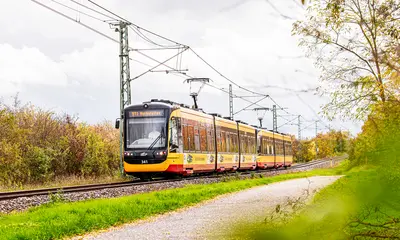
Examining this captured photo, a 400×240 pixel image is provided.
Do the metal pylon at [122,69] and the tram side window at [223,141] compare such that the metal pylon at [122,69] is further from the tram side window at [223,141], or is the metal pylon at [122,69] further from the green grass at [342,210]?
the green grass at [342,210]

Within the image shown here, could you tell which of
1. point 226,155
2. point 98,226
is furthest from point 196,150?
point 98,226

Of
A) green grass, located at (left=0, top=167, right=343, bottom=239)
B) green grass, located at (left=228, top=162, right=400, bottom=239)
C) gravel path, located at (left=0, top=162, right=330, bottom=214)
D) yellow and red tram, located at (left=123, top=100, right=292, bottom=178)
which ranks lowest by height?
green grass, located at (left=0, top=167, right=343, bottom=239)

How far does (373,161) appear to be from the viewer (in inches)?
60.3

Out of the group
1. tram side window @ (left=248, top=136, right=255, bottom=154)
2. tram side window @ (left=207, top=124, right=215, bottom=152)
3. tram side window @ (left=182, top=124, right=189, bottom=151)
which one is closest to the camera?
tram side window @ (left=182, top=124, right=189, bottom=151)

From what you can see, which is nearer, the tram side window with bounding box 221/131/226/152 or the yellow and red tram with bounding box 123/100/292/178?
the yellow and red tram with bounding box 123/100/292/178

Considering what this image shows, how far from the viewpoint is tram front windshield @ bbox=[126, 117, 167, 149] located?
28.7 m

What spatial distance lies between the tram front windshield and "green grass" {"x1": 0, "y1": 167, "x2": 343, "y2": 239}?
7.56 m

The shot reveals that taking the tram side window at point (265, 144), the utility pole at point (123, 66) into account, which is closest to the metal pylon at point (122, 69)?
the utility pole at point (123, 66)

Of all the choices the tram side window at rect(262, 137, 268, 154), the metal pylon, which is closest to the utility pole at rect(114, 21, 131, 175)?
the metal pylon

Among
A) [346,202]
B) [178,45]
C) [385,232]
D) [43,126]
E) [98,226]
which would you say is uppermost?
[178,45]

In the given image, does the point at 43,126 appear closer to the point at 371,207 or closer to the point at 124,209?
the point at 124,209

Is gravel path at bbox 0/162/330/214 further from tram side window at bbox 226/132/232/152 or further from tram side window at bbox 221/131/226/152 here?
tram side window at bbox 226/132/232/152

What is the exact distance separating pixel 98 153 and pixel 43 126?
3.91 metres

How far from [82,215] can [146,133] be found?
46.0 ft
